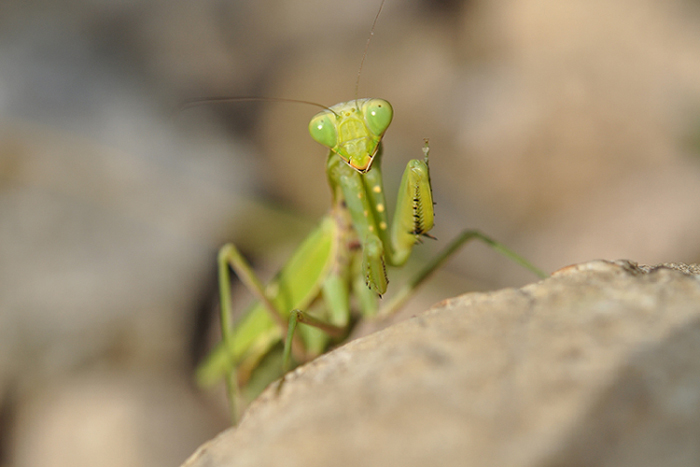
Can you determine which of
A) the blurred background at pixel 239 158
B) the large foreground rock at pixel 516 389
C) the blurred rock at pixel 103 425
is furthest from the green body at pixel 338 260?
the blurred background at pixel 239 158

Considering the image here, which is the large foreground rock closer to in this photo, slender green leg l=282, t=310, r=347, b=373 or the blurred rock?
slender green leg l=282, t=310, r=347, b=373

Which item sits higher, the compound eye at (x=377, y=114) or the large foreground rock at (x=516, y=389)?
the compound eye at (x=377, y=114)

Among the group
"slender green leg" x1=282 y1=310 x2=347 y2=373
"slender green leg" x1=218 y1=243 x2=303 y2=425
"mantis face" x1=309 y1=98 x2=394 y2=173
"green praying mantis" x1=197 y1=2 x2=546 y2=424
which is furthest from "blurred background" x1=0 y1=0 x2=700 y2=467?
"mantis face" x1=309 y1=98 x2=394 y2=173

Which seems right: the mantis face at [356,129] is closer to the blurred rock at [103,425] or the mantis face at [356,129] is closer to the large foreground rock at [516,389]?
the large foreground rock at [516,389]

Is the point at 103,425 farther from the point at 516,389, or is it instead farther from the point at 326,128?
the point at 516,389

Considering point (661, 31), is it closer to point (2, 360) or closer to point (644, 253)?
point (644, 253)

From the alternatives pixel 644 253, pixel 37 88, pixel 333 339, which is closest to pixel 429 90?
pixel 644 253
